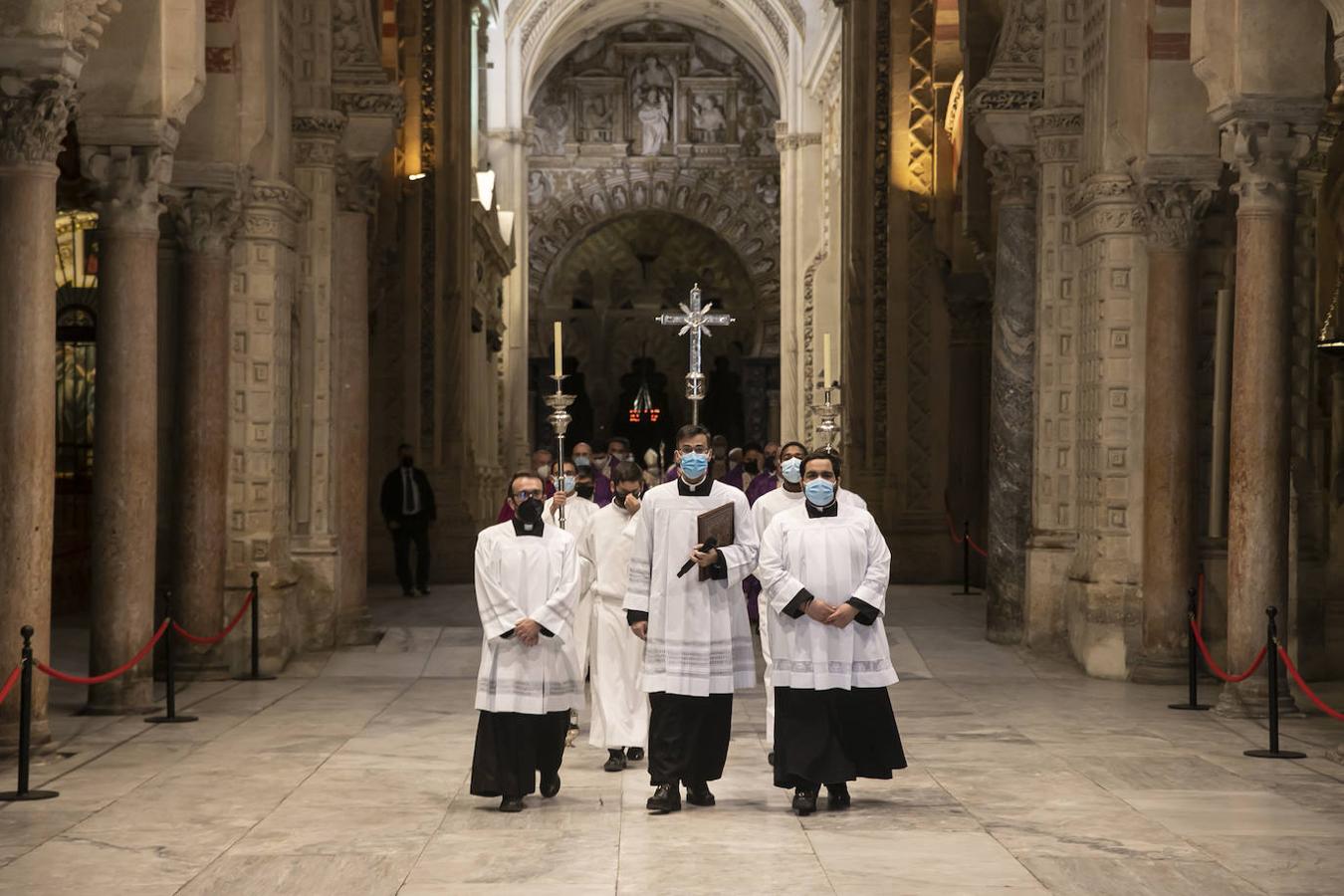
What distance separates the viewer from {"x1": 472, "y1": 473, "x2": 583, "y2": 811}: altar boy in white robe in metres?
8.98

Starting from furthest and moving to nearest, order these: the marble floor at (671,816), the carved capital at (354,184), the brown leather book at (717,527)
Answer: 1. the carved capital at (354,184)
2. the brown leather book at (717,527)
3. the marble floor at (671,816)

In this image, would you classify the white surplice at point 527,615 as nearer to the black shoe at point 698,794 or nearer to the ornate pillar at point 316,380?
the black shoe at point 698,794

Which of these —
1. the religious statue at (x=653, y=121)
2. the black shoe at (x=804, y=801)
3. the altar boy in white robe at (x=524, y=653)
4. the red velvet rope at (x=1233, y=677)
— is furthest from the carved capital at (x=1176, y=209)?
the religious statue at (x=653, y=121)

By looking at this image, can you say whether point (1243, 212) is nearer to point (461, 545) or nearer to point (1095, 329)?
point (1095, 329)

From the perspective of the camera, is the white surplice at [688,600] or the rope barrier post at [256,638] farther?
the rope barrier post at [256,638]

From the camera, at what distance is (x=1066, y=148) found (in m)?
15.8

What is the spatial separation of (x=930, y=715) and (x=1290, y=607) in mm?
2972

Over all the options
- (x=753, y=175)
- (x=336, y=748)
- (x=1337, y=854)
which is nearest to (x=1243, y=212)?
(x=1337, y=854)

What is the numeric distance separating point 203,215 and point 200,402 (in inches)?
53.2

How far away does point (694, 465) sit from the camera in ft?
31.1

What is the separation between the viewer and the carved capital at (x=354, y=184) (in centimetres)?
1670

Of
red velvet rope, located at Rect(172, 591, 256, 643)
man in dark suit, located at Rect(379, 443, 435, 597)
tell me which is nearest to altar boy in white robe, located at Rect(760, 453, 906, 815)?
red velvet rope, located at Rect(172, 591, 256, 643)

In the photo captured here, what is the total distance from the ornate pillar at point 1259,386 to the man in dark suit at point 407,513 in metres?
10.7

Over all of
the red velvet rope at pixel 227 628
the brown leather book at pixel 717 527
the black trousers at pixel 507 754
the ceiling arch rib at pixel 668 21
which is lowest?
the black trousers at pixel 507 754
